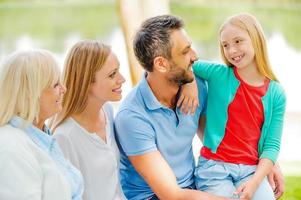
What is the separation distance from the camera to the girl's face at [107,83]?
6.69 ft

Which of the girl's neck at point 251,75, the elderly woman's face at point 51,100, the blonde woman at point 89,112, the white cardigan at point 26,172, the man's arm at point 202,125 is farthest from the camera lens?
the man's arm at point 202,125

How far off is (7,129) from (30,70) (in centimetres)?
18

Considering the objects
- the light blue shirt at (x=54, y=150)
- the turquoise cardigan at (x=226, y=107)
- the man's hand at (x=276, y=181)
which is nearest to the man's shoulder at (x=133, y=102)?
the turquoise cardigan at (x=226, y=107)

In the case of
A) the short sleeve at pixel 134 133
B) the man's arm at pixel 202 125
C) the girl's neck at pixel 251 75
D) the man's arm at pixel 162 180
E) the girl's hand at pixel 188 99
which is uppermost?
the girl's neck at pixel 251 75

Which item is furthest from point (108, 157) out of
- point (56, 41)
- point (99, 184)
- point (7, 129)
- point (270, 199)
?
point (56, 41)

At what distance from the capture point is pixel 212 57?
24.8ft

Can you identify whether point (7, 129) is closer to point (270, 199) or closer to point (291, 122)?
point (270, 199)

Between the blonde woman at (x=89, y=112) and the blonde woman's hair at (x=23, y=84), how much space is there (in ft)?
0.82

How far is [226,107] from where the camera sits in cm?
224

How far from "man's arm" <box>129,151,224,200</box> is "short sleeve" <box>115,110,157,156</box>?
28 mm

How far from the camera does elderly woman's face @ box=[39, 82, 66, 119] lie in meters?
1.80

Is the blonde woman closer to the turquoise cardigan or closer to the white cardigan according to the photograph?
the white cardigan

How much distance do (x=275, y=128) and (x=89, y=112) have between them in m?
0.69

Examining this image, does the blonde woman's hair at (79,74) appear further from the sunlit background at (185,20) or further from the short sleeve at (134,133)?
the sunlit background at (185,20)
